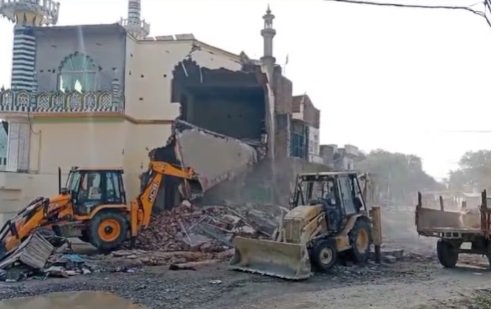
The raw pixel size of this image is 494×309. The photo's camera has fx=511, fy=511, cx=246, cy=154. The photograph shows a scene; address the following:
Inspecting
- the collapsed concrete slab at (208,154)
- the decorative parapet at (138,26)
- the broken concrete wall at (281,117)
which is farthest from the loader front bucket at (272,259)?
the decorative parapet at (138,26)

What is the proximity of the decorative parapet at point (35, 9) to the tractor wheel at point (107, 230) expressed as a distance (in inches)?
469

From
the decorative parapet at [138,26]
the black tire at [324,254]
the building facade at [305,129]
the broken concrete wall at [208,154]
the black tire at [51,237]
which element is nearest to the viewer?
the black tire at [324,254]

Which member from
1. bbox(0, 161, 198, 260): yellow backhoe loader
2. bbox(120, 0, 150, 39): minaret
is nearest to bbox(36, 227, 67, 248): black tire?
bbox(0, 161, 198, 260): yellow backhoe loader

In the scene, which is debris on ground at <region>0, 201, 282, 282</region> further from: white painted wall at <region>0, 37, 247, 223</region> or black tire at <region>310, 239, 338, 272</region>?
white painted wall at <region>0, 37, 247, 223</region>

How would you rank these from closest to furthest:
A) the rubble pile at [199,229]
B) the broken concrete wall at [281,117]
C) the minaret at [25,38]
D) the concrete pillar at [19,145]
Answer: the rubble pile at [199,229], the concrete pillar at [19,145], the minaret at [25,38], the broken concrete wall at [281,117]

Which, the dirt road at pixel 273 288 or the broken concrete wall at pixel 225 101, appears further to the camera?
the broken concrete wall at pixel 225 101

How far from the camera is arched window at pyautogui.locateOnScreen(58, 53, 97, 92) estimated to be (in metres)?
22.2

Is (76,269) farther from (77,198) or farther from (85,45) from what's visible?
(85,45)

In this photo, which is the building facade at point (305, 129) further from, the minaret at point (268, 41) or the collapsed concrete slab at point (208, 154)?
the collapsed concrete slab at point (208, 154)

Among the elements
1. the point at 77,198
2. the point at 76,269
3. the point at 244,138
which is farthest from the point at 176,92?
the point at 76,269

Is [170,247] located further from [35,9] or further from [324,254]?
[35,9]

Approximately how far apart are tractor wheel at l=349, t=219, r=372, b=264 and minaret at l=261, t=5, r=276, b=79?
14.6 metres

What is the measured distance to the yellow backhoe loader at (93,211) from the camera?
542 inches

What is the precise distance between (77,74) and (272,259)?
15.0m
